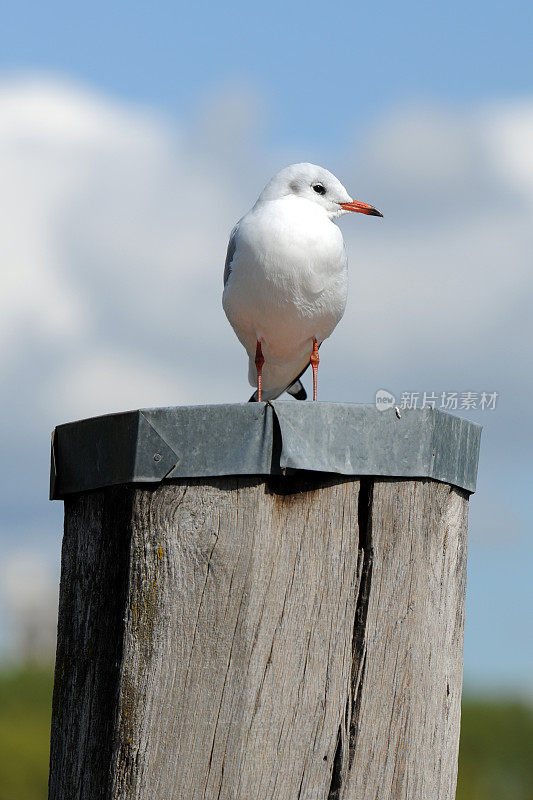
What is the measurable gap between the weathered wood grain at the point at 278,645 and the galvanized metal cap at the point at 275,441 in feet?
0.19

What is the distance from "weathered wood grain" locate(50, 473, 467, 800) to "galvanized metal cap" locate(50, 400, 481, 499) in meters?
0.06

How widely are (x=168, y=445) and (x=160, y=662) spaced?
2.13 feet

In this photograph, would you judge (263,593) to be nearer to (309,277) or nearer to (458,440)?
(458,440)

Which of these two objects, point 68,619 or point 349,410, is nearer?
point 349,410

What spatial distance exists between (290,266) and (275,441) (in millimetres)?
3052

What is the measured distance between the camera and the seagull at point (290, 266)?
5.97 metres

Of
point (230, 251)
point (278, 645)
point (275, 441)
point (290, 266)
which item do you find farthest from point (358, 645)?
point (230, 251)

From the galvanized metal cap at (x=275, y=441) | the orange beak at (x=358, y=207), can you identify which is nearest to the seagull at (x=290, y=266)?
the orange beak at (x=358, y=207)

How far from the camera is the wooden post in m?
2.96

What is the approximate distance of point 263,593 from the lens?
2.98 meters

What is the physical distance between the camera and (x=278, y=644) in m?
2.97

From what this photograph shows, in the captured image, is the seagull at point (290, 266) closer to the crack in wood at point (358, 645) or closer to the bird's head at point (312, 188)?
the bird's head at point (312, 188)

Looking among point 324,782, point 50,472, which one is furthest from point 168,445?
point 324,782

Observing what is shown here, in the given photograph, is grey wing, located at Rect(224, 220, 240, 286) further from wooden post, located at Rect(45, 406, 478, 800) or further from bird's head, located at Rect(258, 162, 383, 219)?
wooden post, located at Rect(45, 406, 478, 800)
